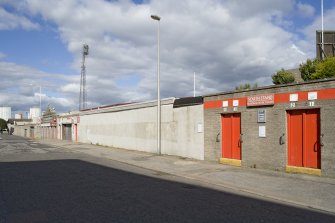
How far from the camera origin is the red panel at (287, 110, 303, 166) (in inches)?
549

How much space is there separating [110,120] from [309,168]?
21.3 metres

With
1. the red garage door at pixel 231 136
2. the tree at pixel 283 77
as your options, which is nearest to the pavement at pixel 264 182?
the red garage door at pixel 231 136

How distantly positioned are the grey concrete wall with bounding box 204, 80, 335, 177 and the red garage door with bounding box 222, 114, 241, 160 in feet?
0.97

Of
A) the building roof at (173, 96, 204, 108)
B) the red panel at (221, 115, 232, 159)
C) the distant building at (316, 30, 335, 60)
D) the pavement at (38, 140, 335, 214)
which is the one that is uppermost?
the distant building at (316, 30, 335, 60)

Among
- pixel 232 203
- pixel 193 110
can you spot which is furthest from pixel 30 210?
pixel 193 110

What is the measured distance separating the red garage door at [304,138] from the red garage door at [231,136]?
9.06 ft

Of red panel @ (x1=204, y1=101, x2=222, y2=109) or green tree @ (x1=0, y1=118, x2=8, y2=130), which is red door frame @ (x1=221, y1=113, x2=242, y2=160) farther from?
green tree @ (x1=0, y1=118, x2=8, y2=130)

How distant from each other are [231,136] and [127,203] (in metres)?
9.24

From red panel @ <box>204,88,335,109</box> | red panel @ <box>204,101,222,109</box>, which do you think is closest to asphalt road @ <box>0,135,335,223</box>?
red panel @ <box>204,88,335,109</box>

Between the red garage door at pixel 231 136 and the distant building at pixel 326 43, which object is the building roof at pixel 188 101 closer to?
the red garage door at pixel 231 136

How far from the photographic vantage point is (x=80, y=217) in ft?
24.2

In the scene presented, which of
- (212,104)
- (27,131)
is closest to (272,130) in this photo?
(212,104)

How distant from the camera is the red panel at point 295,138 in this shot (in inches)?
549

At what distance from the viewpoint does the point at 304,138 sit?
45.3 ft
